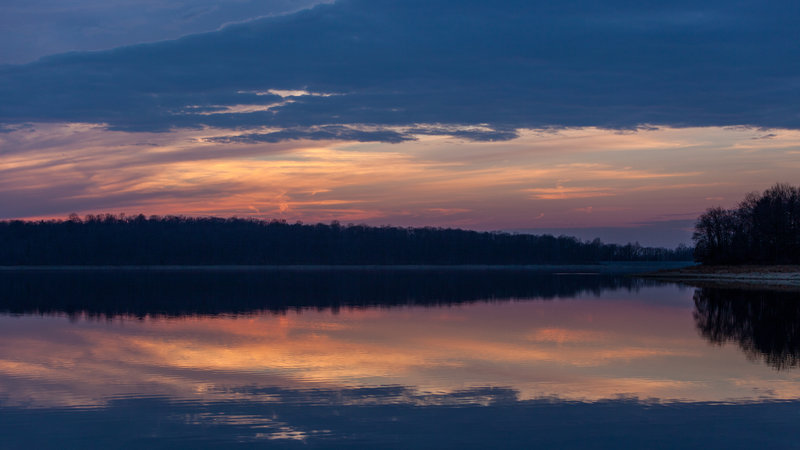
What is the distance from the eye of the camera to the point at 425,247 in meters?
188

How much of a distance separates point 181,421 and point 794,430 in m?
10.00

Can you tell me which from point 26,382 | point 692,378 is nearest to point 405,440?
point 692,378

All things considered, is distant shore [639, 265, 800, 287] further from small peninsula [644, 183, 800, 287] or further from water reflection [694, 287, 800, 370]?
water reflection [694, 287, 800, 370]

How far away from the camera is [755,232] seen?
3807 inches

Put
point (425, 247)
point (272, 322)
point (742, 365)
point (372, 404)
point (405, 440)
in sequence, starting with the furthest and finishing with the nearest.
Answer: point (425, 247) → point (272, 322) → point (742, 365) → point (372, 404) → point (405, 440)

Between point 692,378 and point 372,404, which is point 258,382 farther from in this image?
point 692,378

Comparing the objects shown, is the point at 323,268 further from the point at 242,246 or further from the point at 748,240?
the point at 748,240

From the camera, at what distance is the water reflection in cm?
2011

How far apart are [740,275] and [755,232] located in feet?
76.5

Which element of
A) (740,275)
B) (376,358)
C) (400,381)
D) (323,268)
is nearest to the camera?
(400,381)

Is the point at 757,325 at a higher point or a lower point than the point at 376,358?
lower

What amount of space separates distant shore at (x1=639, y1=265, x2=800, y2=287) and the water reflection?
86.3ft

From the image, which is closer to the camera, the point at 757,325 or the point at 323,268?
the point at 757,325

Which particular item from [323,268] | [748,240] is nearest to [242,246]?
[323,268]
